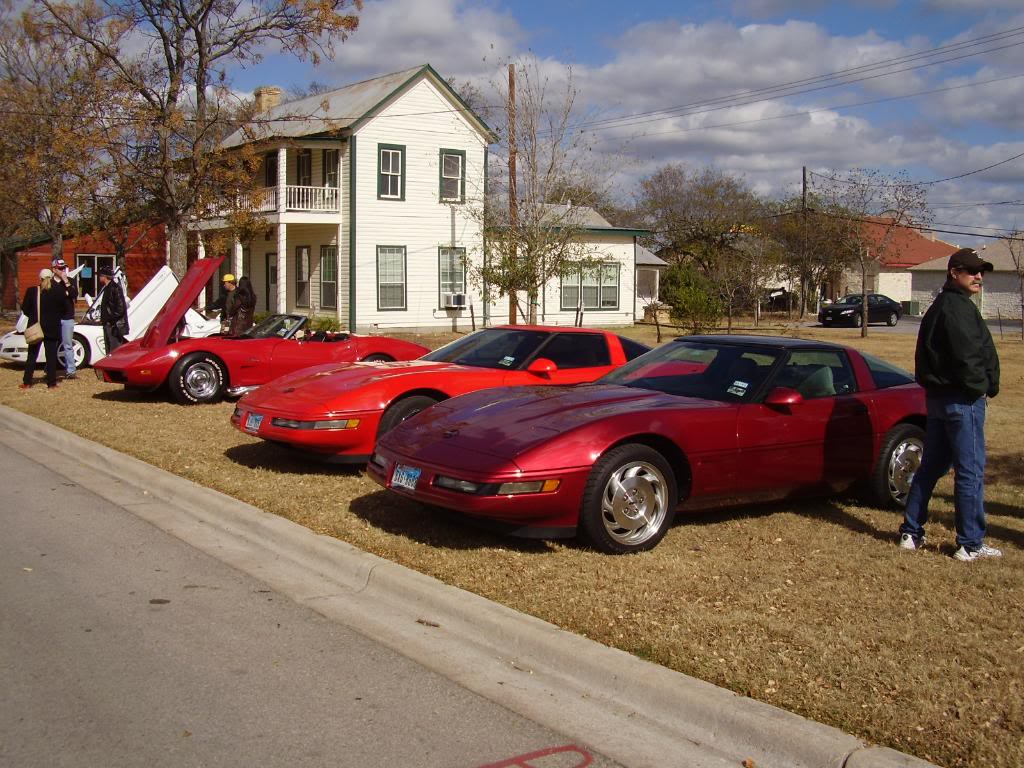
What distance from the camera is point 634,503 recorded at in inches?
237

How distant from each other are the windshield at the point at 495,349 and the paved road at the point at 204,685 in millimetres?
3453

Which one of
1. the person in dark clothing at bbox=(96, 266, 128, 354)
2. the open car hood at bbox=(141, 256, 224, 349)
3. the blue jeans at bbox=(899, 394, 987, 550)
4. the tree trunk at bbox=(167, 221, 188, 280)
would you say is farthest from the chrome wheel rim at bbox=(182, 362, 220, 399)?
the tree trunk at bbox=(167, 221, 188, 280)

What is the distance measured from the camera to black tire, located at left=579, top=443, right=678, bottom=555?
5.85 m

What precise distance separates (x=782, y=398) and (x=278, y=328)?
7.86m

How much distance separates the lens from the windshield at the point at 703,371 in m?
6.89

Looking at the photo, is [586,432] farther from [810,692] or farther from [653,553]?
[810,692]

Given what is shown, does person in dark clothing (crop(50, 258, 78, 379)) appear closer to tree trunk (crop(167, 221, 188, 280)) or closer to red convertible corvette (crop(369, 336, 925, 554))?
red convertible corvette (crop(369, 336, 925, 554))

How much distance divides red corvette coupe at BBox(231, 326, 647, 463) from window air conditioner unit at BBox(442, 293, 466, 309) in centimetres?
2204

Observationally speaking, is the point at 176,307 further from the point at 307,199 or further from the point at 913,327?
the point at 913,327

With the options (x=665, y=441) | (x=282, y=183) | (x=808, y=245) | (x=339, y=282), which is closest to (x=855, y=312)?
(x=808, y=245)

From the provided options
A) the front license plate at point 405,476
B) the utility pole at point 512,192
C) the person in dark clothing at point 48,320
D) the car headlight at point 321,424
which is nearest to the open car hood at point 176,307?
the person in dark clothing at point 48,320

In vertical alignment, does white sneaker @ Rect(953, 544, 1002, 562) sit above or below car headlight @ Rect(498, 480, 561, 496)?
below

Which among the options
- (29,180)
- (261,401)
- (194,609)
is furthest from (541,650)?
(29,180)

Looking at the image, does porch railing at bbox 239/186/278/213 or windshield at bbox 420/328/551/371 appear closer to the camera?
windshield at bbox 420/328/551/371
